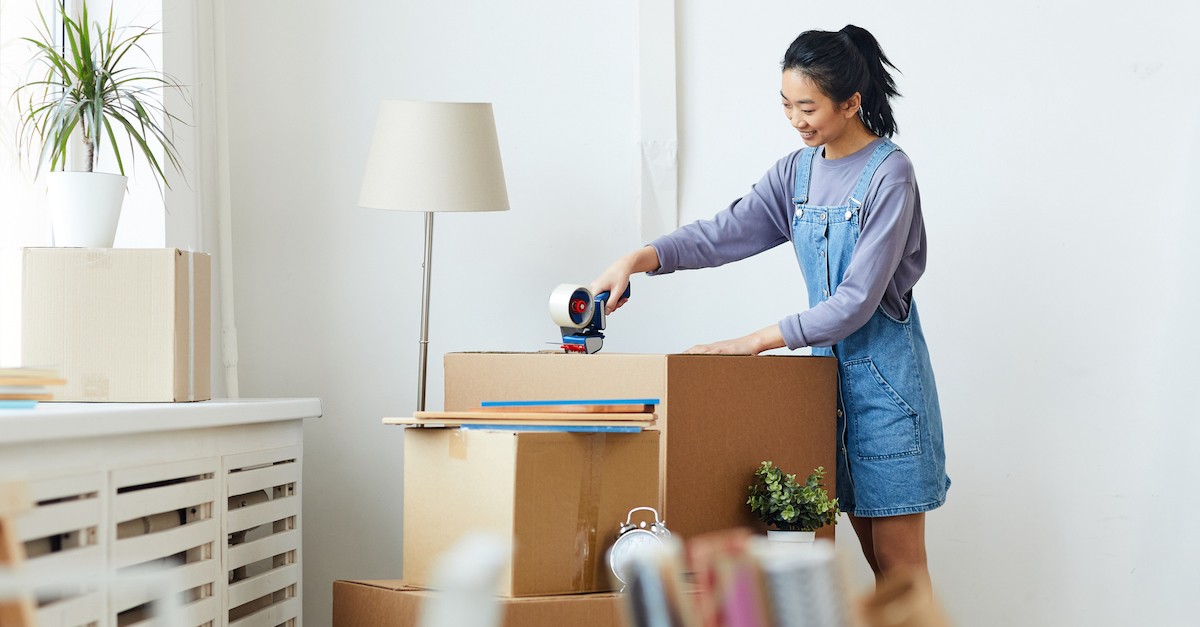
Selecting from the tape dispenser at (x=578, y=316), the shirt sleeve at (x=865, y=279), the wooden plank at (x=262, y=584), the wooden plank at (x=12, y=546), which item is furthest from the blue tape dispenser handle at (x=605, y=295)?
the wooden plank at (x=12, y=546)

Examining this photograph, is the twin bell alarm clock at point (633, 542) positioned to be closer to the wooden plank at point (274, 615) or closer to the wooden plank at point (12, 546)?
the wooden plank at point (274, 615)

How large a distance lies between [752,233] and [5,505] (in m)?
1.71

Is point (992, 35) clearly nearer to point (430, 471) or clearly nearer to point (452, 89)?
point (452, 89)

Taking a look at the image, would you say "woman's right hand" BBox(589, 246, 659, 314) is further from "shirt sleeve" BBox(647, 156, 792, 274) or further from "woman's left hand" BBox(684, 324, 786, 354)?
"woman's left hand" BBox(684, 324, 786, 354)

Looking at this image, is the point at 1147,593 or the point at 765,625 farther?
the point at 1147,593

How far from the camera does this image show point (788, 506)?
5.83ft

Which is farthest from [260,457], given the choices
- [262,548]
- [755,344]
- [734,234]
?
[734,234]

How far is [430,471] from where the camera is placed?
1.70 m

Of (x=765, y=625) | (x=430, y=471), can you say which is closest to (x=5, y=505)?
(x=765, y=625)

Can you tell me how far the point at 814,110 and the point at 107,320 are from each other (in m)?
1.25

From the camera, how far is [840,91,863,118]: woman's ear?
2.05 metres

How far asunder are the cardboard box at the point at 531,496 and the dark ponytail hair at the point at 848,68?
765 mm

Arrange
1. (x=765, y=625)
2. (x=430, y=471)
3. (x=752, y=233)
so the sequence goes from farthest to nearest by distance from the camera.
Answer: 1. (x=752, y=233)
2. (x=430, y=471)
3. (x=765, y=625)

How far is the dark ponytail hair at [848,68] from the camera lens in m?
2.03
